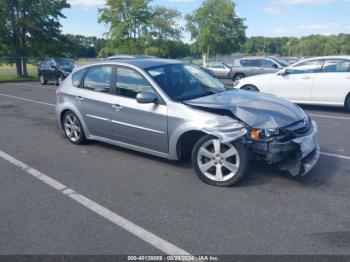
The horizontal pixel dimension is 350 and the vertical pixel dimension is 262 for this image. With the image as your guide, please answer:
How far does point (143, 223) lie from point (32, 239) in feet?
3.49

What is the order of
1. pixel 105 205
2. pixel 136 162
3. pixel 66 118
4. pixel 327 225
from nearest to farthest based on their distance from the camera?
1. pixel 327 225
2. pixel 105 205
3. pixel 136 162
4. pixel 66 118

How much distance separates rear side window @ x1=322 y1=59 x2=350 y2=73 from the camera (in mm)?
9531

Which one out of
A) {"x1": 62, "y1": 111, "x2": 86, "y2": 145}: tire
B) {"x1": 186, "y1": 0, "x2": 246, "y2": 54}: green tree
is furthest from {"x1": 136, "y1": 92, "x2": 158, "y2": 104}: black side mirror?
{"x1": 186, "y1": 0, "x2": 246, "y2": 54}: green tree

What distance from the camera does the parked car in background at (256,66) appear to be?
19578 mm

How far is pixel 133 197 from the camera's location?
164 inches

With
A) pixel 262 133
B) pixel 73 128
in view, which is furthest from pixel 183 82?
pixel 73 128

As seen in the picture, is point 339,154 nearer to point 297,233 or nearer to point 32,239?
point 297,233

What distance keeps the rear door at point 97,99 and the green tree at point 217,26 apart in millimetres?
33401

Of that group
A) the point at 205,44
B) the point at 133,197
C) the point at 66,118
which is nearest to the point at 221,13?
the point at 205,44

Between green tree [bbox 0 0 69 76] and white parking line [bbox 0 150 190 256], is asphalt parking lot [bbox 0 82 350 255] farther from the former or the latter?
green tree [bbox 0 0 69 76]

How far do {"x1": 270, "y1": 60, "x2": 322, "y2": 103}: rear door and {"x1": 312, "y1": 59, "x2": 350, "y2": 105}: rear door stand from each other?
0.17 meters

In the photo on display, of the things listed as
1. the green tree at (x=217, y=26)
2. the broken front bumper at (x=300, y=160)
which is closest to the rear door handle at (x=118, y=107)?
the broken front bumper at (x=300, y=160)

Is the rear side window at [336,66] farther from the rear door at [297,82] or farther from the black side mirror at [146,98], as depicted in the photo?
the black side mirror at [146,98]

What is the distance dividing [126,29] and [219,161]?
104ft
